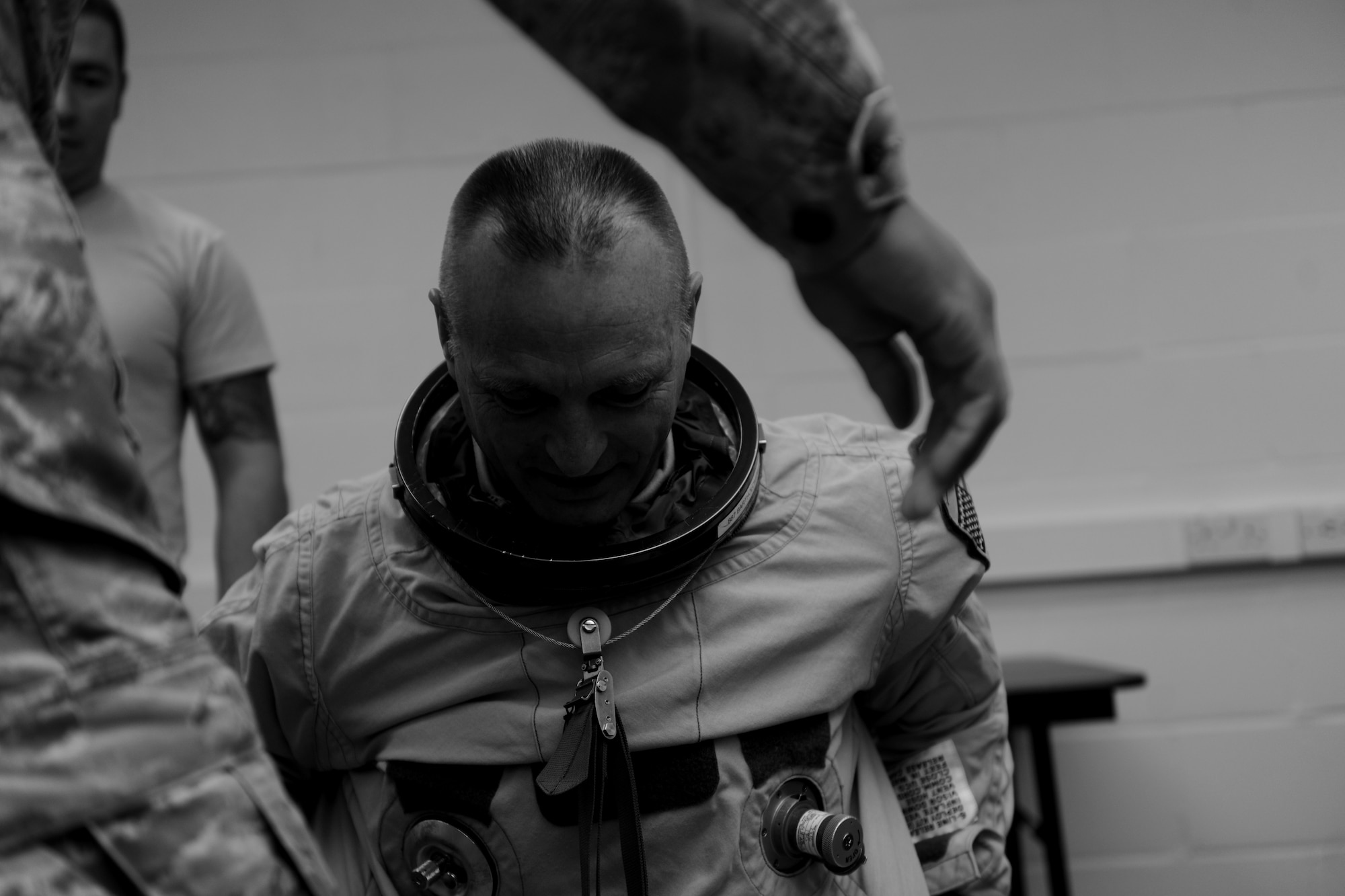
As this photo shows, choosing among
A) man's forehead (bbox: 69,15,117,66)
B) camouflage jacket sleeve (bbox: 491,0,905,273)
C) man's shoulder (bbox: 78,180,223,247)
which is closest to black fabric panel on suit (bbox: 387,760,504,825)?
camouflage jacket sleeve (bbox: 491,0,905,273)

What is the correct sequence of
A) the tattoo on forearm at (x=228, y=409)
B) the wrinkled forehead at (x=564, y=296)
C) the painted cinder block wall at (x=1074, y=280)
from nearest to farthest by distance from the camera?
the wrinkled forehead at (x=564, y=296), the tattoo on forearm at (x=228, y=409), the painted cinder block wall at (x=1074, y=280)

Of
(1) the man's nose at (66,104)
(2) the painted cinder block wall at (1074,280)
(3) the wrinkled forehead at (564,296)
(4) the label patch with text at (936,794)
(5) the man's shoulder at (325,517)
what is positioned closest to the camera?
(3) the wrinkled forehead at (564,296)

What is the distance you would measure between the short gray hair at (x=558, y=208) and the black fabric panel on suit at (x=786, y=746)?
1.22ft

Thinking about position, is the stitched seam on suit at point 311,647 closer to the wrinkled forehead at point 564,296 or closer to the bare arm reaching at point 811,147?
the wrinkled forehead at point 564,296

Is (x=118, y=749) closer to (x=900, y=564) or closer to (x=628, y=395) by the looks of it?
(x=628, y=395)

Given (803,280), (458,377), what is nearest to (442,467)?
(458,377)

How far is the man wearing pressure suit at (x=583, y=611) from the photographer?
1106 mm

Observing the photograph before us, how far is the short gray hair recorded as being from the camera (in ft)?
3.62

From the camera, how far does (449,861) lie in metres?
1.13

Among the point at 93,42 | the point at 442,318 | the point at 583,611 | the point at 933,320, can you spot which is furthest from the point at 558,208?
the point at 93,42

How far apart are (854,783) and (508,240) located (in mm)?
614

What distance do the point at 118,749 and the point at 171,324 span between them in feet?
5.33

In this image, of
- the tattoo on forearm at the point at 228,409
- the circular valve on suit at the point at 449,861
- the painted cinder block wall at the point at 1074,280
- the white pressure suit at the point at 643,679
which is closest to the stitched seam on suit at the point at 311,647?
the white pressure suit at the point at 643,679

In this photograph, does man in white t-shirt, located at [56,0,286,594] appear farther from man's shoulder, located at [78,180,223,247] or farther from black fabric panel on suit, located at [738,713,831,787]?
black fabric panel on suit, located at [738,713,831,787]
